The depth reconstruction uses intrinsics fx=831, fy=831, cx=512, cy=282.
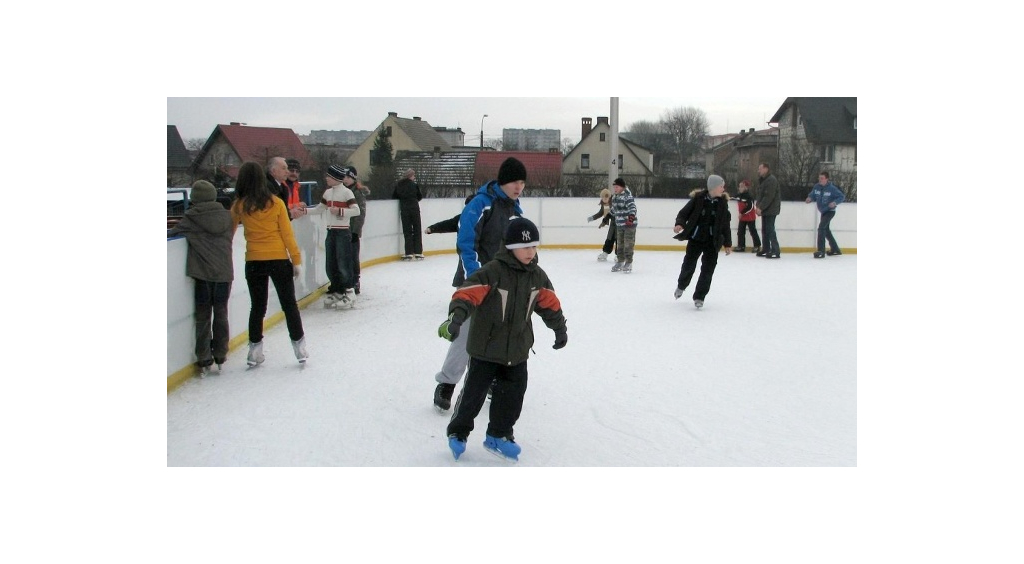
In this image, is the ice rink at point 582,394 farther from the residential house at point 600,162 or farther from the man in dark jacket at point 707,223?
the residential house at point 600,162

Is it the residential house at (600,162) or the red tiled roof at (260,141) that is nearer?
the red tiled roof at (260,141)

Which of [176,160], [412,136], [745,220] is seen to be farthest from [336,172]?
[412,136]

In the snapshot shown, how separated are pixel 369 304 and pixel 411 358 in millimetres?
2738

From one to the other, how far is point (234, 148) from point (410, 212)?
5209 mm

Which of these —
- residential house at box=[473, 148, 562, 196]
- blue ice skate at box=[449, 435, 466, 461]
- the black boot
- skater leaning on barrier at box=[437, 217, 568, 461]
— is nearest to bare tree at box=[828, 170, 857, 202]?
residential house at box=[473, 148, 562, 196]

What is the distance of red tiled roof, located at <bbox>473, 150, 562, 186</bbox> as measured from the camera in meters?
17.2

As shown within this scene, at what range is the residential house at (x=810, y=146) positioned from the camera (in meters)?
17.0

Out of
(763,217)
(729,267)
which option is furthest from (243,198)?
(763,217)

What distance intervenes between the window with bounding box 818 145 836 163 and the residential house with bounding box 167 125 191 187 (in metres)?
15.2

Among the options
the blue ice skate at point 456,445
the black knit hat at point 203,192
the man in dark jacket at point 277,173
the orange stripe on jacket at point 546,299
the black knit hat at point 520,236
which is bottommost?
the blue ice skate at point 456,445

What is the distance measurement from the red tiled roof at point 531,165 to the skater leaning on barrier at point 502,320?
39.5 ft

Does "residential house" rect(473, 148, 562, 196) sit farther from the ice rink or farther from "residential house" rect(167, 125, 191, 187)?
the ice rink

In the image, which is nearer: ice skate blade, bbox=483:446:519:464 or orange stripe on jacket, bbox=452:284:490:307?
orange stripe on jacket, bbox=452:284:490:307

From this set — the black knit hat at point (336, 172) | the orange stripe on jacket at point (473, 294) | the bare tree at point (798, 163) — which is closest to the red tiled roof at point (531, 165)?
the bare tree at point (798, 163)
